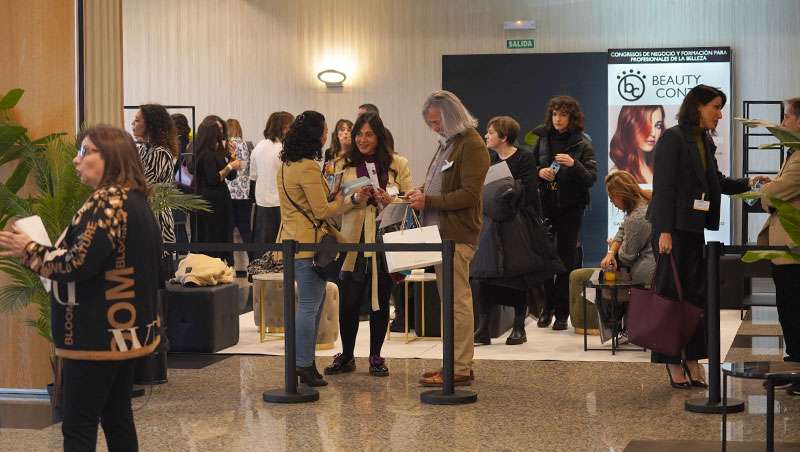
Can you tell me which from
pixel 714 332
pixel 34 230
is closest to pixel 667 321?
pixel 714 332

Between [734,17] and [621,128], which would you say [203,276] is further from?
[734,17]

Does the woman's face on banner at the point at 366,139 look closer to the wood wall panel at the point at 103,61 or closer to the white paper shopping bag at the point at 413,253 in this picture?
the white paper shopping bag at the point at 413,253

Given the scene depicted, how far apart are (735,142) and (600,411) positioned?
8789 millimetres

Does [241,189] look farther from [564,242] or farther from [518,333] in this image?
[518,333]

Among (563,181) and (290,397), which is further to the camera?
(563,181)

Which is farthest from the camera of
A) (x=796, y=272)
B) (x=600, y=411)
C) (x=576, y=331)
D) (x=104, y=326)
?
(x=576, y=331)

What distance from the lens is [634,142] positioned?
1387 cm

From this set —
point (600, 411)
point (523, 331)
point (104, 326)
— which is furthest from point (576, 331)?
point (104, 326)

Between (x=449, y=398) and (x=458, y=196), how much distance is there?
3.30 ft

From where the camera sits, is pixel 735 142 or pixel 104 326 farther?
pixel 735 142

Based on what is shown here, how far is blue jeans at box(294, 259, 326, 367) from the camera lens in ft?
20.1

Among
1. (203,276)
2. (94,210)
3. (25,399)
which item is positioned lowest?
(25,399)

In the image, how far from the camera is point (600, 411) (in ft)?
18.5

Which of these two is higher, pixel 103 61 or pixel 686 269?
pixel 103 61
